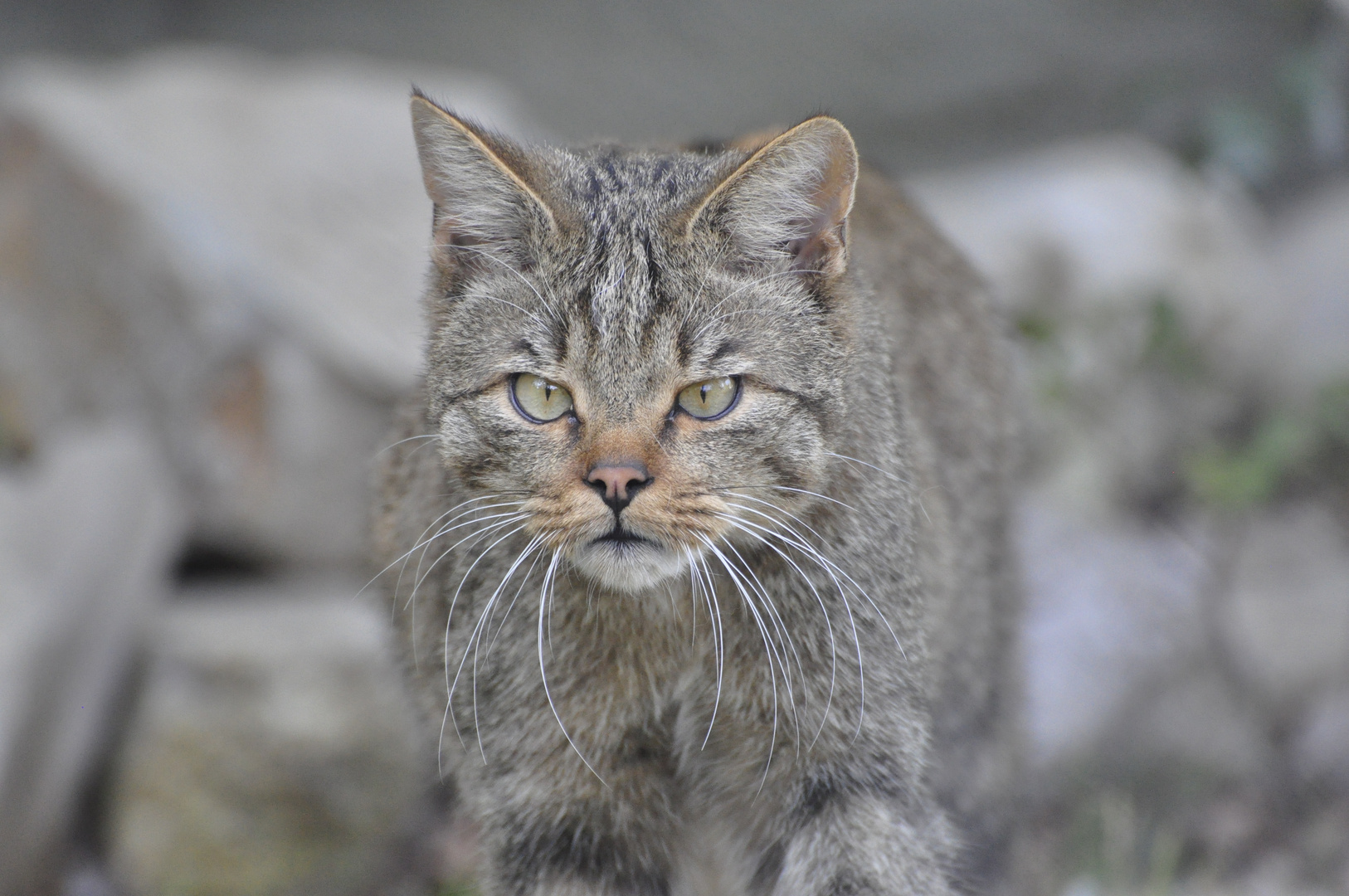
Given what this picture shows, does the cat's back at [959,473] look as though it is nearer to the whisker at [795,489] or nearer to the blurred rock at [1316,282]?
the whisker at [795,489]

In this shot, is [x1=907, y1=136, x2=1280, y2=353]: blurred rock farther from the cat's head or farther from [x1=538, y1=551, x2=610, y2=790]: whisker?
[x1=538, y1=551, x2=610, y2=790]: whisker

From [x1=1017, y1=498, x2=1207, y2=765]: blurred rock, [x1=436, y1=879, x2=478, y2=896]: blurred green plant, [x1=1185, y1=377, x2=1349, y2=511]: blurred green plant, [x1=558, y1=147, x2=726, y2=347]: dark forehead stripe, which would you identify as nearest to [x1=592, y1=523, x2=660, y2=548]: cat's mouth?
[x1=558, y1=147, x2=726, y2=347]: dark forehead stripe

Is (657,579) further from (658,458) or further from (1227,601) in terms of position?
(1227,601)

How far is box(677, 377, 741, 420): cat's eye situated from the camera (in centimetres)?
256

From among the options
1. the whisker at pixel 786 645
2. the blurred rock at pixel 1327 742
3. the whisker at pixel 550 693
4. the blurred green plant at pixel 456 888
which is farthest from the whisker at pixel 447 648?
the blurred rock at pixel 1327 742

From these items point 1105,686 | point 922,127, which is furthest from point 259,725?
point 922,127

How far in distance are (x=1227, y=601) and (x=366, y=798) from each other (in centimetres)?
414

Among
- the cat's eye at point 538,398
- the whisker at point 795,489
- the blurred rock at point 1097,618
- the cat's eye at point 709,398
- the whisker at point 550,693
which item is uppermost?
the cat's eye at point 709,398

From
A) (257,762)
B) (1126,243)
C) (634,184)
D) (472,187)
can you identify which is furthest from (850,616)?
(1126,243)

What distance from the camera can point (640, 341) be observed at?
2539 mm

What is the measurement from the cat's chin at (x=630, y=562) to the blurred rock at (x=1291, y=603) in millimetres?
4629

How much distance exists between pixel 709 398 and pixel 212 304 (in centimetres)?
358

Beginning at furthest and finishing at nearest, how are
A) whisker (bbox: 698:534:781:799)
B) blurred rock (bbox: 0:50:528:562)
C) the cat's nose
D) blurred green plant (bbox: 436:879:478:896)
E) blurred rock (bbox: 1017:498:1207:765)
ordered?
blurred rock (bbox: 1017:498:1207:765)
blurred rock (bbox: 0:50:528:562)
blurred green plant (bbox: 436:879:478:896)
whisker (bbox: 698:534:781:799)
the cat's nose

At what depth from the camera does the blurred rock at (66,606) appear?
4734 millimetres
